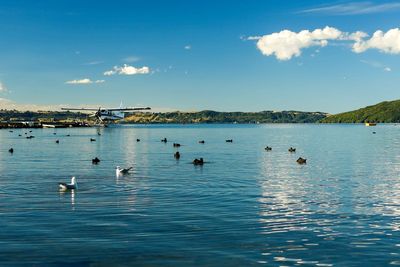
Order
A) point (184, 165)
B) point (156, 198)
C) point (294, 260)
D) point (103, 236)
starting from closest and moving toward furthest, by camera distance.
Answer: point (294, 260), point (103, 236), point (156, 198), point (184, 165)

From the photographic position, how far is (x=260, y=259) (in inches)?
771

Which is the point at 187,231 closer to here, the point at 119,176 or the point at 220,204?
the point at 220,204

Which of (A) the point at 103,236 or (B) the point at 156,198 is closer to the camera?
(A) the point at 103,236

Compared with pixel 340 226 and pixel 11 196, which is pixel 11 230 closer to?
pixel 11 196

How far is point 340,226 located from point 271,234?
165 inches

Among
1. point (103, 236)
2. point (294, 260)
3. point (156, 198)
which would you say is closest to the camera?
point (294, 260)

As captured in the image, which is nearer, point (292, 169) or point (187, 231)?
point (187, 231)

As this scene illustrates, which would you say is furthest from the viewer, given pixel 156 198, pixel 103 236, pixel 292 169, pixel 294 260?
pixel 292 169

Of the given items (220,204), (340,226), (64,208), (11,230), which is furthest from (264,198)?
(11,230)

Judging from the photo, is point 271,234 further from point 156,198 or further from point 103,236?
point 156,198

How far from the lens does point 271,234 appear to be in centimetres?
2364

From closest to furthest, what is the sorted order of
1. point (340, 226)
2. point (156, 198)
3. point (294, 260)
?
1. point (294, 260)
2. point (340, 226)
3. point (156, 198)

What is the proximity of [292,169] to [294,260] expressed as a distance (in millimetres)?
37850

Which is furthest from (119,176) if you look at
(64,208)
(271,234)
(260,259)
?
(260,259)
